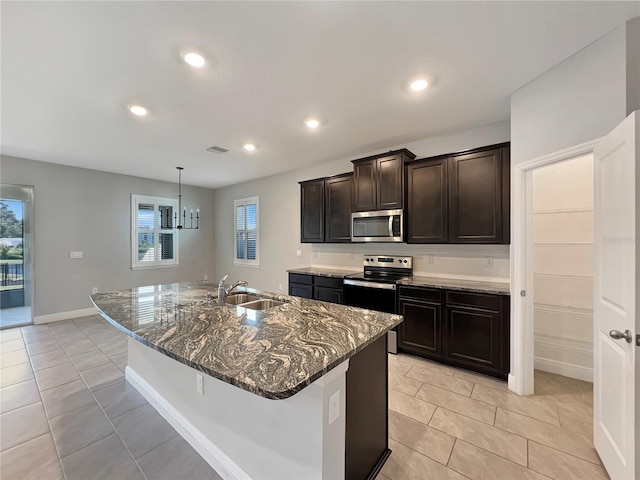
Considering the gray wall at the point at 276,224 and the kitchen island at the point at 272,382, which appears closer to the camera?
the kitchen island at the point at 272,382

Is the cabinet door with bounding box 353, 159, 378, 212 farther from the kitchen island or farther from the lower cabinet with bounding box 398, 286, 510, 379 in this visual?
the kitchen island

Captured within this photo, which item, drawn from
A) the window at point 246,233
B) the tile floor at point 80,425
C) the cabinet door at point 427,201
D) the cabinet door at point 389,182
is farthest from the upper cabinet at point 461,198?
the window at point 246,233

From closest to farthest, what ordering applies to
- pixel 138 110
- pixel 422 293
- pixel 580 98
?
pixel 580 98 < pixel 138 110 < pixel 422 293

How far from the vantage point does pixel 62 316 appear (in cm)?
466

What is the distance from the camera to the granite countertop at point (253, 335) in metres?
1.03

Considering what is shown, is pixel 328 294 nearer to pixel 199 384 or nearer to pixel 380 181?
pixel 380 181

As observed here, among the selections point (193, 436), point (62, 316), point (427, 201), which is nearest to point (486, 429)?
point (193, 436)

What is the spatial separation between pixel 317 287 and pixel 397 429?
88.2 inches

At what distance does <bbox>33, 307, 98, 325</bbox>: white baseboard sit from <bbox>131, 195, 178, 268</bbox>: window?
106 centimetres

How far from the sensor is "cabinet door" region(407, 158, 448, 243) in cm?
316

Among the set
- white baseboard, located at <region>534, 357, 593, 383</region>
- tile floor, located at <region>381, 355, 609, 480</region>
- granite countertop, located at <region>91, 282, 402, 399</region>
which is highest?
granite countertop, located at <region>91, 282, 402, 399</region>

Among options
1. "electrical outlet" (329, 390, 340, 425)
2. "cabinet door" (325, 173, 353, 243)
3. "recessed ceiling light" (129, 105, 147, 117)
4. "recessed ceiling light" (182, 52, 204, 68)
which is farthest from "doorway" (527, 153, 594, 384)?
"recessed ceiling light" (129, 105, 147, 117)

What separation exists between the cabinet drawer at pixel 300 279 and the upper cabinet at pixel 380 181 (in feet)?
4.17

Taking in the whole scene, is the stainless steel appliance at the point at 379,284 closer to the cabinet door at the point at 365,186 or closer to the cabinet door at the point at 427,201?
the cabinet door at the point at 427,201
